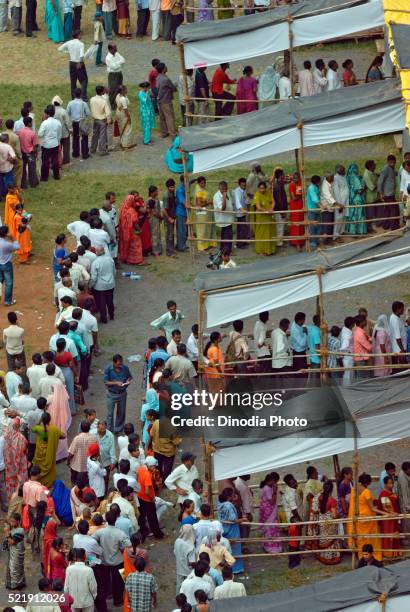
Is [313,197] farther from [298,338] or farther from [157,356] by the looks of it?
[157,356]

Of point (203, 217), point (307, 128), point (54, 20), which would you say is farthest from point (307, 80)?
point (54, 20)

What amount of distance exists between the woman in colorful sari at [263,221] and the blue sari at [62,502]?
6557 millimetres

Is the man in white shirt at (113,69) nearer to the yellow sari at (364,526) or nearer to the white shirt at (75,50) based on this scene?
the white shirt at (75,50)

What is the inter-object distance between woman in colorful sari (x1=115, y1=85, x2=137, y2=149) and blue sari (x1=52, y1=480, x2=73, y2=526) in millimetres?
9536

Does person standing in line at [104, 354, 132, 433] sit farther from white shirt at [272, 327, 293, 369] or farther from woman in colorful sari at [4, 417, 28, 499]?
white shirt at [272, 327, 293, 369]

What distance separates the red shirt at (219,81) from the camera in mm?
29672

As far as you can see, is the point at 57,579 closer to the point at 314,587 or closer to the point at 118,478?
the point at 118,478

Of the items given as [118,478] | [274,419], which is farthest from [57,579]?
[274,419]

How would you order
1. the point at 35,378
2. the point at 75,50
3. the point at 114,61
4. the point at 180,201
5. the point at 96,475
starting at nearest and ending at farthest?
the point at 96,475
the point at 35,378
the point at 180,201
the point at 114,61
the point at 75,50

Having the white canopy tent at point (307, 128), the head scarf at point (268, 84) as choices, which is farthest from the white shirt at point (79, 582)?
the head scarf at point (268, 84)

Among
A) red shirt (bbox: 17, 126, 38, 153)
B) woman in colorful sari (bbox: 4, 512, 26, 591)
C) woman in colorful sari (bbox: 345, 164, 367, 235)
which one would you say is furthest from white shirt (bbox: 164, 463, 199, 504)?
red shirt (bbox: 17, 126, 38, 153)

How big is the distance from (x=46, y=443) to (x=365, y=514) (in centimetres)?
373

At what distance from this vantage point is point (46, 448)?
A: 70.0ft

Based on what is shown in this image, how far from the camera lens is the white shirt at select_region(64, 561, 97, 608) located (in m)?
19.0
